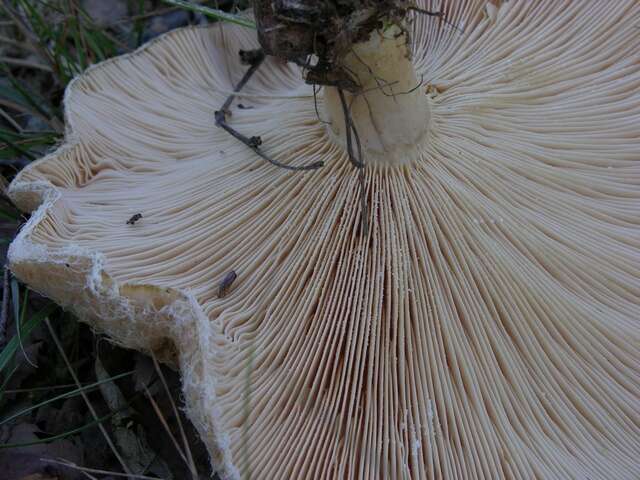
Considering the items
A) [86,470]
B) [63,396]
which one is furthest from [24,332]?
[86,470]

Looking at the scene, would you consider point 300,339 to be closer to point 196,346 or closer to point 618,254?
point 196,346

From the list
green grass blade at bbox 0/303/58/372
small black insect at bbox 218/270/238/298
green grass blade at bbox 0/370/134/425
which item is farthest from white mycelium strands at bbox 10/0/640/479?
green grass blade at bbox 0/303/58/372

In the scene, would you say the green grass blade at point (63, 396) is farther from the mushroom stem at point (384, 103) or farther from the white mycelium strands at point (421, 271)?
the mushroom stem at point (384, 103)

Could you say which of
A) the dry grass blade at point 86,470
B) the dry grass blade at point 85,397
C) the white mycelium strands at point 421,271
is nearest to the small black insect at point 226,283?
the white mycelium strands at point 421,271

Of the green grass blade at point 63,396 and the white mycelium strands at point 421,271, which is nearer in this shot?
the white mycelium strands at point 421,271

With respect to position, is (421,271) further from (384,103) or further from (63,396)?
(63,396)
